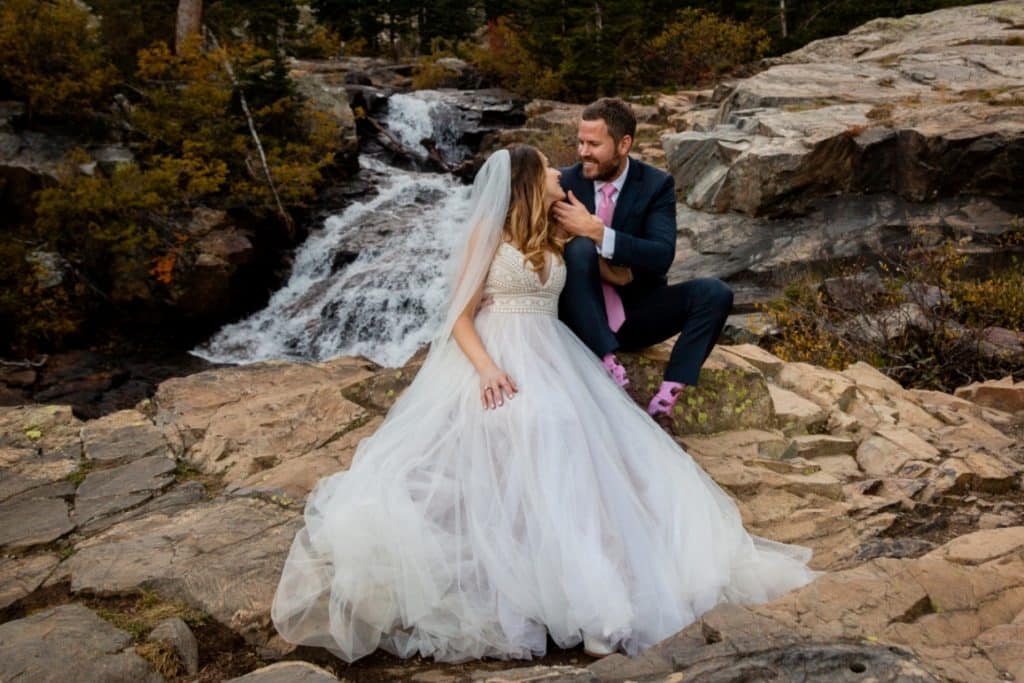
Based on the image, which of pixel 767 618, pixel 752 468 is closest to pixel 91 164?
pixel 752 468

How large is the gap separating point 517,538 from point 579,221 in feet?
5.75

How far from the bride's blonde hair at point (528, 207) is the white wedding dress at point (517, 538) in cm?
52

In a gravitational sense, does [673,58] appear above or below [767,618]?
above

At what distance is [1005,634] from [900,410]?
11.4 feet

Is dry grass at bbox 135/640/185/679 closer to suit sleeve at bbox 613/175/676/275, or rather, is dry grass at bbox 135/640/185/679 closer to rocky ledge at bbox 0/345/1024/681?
rocky ledge at bbox 0/345/1024/681

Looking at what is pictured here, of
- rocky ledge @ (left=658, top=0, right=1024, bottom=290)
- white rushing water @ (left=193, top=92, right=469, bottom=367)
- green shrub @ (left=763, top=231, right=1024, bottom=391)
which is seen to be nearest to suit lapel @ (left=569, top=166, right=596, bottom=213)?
green shrub @ (left=763, top=231, right=1024, bottom=391)

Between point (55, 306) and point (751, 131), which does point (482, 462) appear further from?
point (751, 131)

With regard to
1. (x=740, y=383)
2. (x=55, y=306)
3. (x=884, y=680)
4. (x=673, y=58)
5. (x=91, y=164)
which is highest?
(x=673, y=58)

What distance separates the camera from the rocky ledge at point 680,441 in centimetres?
235

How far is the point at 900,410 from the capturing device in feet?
17.8

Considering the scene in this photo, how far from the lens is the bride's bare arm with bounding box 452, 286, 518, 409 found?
3.34 meters

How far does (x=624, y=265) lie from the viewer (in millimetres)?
4191

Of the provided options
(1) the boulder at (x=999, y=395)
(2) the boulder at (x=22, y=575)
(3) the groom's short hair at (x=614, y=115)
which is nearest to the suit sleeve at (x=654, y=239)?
(3) the groom's short hair at (x=614, y=115)

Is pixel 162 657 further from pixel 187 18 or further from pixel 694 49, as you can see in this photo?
pixel 694 49
